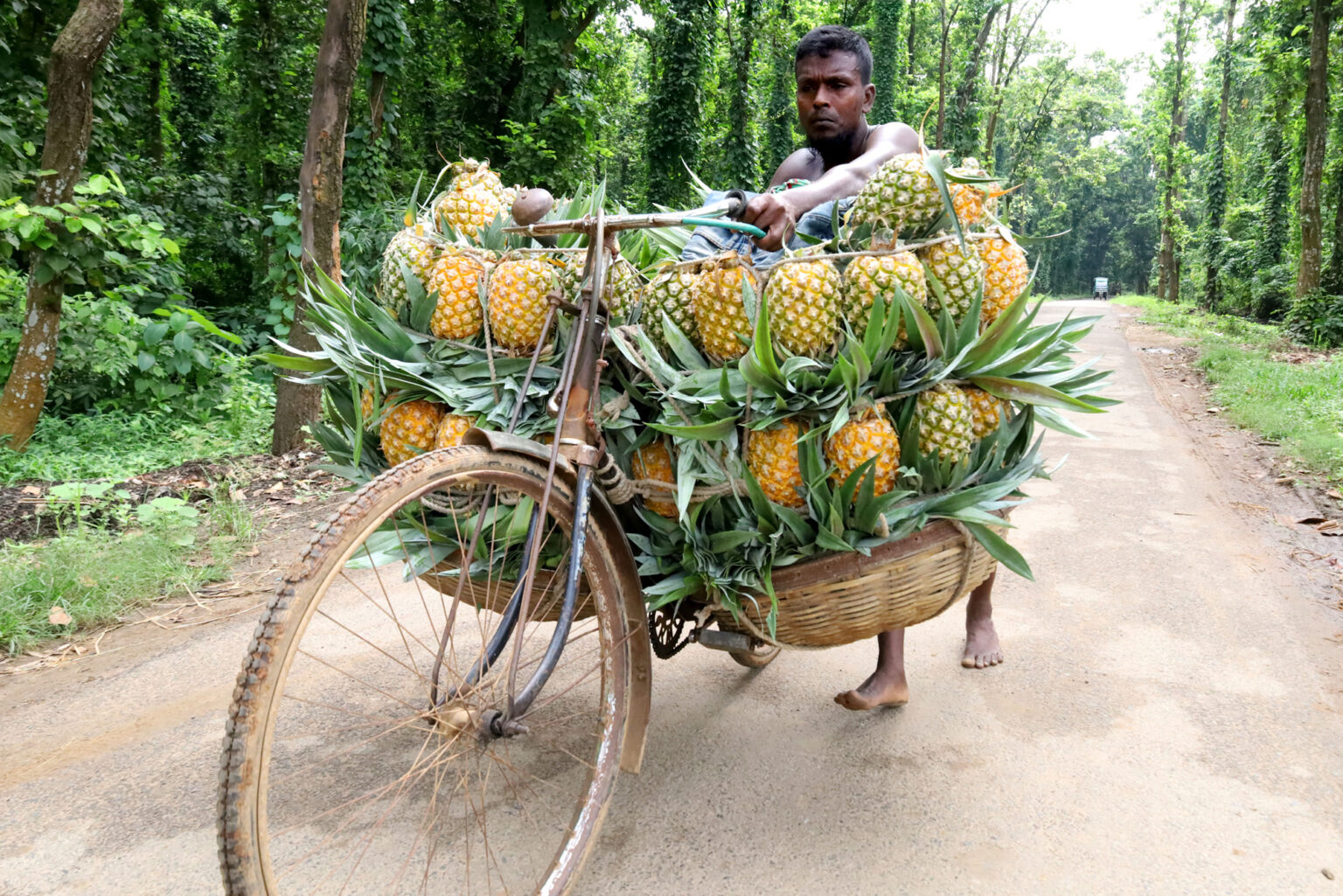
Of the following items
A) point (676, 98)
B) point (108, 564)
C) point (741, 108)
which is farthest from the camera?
point (741, 108)

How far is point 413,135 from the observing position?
13.5 metres

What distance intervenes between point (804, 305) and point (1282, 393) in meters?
8.35

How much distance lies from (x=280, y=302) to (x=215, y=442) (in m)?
1.25

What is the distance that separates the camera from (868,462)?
182 cm

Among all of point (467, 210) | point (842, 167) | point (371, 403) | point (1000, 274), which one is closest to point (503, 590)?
point (371, 403)

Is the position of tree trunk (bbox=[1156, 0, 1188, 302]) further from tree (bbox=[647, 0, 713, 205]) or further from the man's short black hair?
the man's short black hair

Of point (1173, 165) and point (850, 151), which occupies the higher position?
point (1173, 165)

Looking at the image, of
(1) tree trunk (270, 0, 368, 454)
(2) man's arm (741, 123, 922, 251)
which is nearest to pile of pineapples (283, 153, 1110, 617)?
(2) man's arm (741, 123, 922, 251)

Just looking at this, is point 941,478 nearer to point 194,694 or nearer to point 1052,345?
point 1052,345

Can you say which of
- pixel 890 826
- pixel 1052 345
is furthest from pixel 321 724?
pixel 1052 345

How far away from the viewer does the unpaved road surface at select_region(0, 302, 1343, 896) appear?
78.8 inches

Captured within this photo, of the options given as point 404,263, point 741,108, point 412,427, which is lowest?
point 412,427

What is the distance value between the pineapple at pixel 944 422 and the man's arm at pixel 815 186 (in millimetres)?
530

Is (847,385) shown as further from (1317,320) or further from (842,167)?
(1317,320)
